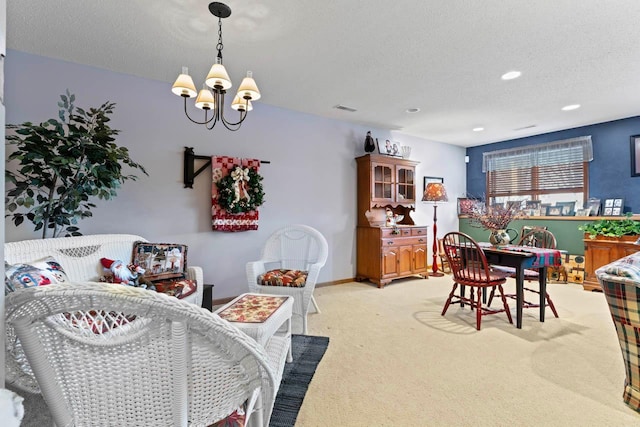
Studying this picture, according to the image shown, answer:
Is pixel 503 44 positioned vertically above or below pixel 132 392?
above

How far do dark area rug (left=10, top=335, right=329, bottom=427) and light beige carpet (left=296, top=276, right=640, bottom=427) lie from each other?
6 cm

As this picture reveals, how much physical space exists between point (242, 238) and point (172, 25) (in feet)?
7.41

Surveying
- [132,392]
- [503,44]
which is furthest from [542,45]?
[132,392]

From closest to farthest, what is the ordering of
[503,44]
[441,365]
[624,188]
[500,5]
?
[500,5] < [441,365] < [503,44] < [624,188]

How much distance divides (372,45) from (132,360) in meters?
2.63

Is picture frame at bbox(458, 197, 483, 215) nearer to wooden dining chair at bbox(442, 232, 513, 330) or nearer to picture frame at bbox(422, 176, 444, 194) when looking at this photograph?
picture frame at bbox(422, 176, 444, 194)

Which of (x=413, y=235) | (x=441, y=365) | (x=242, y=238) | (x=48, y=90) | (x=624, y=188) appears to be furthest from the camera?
(x=413, y=235)

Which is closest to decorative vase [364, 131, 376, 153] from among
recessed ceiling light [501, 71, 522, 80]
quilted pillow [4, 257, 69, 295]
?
recessed ceiling light [501, 71, 522, 80]

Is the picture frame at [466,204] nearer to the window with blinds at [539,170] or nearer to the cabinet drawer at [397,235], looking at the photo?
the window with blinds at [539,170]

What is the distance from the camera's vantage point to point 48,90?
108 inches

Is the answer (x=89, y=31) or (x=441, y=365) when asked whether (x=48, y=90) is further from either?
(x=441, y=365)

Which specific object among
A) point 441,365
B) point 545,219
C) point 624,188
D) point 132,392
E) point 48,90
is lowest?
point 441,365

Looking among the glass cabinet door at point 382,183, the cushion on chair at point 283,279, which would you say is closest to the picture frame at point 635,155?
the glass cabinet door at point 382,183

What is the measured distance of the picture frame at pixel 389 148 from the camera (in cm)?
496
